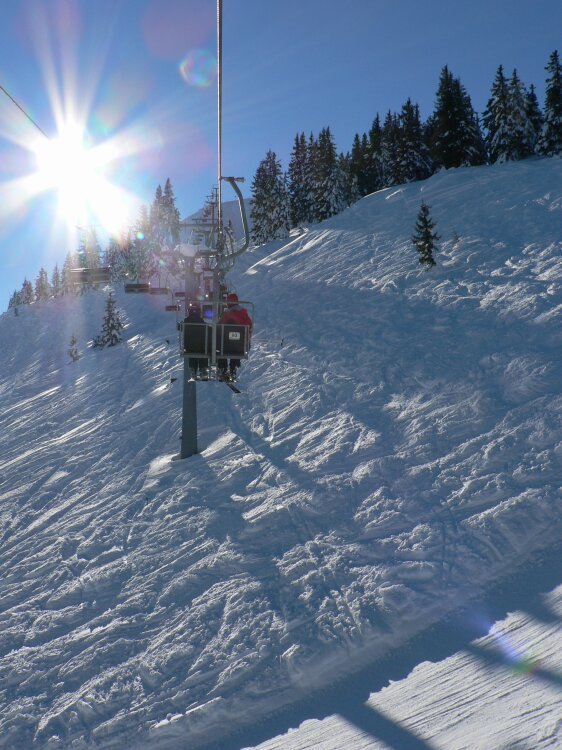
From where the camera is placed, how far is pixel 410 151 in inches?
1909

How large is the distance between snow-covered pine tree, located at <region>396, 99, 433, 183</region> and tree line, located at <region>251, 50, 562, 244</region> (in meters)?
0.09

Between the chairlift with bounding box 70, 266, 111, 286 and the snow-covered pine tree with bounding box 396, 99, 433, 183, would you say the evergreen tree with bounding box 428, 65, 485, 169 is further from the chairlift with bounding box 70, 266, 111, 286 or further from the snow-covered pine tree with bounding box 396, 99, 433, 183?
the chairlift with bounding box 70, 266, 111, 286

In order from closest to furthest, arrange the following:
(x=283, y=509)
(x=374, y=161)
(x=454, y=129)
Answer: (x=283, y=509) < (x=454, y=129) < (x=374, y=161)

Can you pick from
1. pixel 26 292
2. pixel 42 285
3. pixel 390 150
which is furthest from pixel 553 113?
pixel 26 292

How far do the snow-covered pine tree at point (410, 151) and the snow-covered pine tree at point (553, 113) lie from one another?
1062 cm

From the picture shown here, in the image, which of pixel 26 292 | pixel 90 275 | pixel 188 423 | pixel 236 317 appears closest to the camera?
pixel 236 317

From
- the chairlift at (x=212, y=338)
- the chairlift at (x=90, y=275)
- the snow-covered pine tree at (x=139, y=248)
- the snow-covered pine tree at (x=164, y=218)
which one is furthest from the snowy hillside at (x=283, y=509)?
the snow-covered pine tree at (x=164, y=218)

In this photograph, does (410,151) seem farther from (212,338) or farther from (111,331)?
(212,338)

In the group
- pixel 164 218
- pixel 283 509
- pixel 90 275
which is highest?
pixel 164 218

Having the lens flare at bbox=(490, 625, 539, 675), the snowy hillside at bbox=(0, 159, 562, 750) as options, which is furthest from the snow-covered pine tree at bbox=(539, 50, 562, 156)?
the lens flare at bbox=(490, 625, 539, 675)

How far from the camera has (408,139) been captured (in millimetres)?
48781

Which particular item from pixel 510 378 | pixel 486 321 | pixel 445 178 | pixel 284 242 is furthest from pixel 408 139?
pixel 510 378

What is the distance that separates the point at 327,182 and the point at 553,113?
21030 mm

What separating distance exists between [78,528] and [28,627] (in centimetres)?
309
